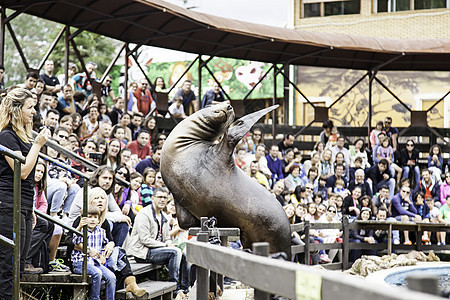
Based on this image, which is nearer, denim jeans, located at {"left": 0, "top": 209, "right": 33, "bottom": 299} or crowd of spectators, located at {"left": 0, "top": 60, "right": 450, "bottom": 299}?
denim jeans, located at {"left": 0, "top": 209, "right": 33, "bottom": 299}

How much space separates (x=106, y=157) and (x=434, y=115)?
52.1 ft

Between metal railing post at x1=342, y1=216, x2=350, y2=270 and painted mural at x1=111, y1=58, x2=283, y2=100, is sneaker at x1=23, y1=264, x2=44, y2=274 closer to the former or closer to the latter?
metal railing post at x1=342, y1=216, x2=350, y2=270

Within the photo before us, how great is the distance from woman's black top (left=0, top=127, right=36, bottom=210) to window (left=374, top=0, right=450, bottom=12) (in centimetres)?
2127

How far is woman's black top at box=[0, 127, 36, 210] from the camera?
4.95m

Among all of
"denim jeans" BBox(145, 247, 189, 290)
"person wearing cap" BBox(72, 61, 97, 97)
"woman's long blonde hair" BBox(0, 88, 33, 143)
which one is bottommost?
"denim jeans" BBox(145, 247, 189, 290)

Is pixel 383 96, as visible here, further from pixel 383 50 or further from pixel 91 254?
pixel 91 254

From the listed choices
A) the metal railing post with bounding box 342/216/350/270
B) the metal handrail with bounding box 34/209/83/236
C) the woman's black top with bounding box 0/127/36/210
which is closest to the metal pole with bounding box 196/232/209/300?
the woman's black top with bounding box 0/127/36/210

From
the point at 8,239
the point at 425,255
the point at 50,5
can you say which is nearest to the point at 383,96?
the point at 425,255

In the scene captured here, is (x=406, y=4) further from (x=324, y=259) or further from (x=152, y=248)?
(x=152, y=248)

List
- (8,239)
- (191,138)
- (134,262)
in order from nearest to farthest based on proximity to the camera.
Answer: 1. (8,239)
2. (191,138)
3. (134,262)

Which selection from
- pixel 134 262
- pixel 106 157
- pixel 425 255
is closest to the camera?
pixel 134 262

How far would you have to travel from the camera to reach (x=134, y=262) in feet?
25.6

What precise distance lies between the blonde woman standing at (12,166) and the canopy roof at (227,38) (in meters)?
6.69

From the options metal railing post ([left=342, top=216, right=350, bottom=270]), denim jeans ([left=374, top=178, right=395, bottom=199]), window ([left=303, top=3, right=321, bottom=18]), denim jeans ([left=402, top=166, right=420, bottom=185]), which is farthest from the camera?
window ([left=303, top=3, right=321, bottom=18])
